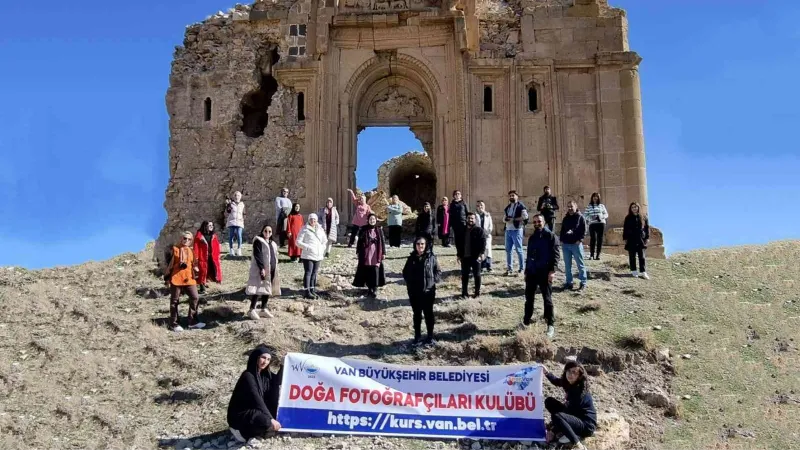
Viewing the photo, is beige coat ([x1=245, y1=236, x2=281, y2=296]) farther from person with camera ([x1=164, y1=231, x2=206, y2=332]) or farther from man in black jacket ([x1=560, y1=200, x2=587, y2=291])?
man in black jacket ([x1=560, y1=200, x2=587, y2=291])

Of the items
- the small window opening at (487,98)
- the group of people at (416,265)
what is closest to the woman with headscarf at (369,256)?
the group of people at (416,265)

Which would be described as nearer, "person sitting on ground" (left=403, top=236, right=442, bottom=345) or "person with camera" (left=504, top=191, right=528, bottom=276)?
"person sitting on ground" (left=403, top=236, right=442, bottom=345)

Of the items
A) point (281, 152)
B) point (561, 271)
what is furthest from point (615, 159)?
point (281, 152)

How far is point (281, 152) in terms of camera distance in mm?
20203

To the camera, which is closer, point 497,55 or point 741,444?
point 741,444

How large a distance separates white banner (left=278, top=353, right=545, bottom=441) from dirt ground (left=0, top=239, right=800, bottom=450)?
0.59ft

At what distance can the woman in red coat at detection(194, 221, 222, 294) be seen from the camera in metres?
13.1

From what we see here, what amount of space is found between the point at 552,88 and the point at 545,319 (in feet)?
33.6

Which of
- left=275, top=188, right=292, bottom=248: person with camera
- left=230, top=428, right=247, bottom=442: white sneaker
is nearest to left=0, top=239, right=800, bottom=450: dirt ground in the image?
left=230, top=428, right=247, bottom=442: white sneaker

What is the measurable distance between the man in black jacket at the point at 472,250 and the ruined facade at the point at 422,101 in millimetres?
6830

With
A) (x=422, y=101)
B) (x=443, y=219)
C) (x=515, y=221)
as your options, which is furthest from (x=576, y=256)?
(x=422, y=101)

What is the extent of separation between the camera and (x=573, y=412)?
26.5ft

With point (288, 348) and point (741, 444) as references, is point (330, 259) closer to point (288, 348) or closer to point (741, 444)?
point (288, 348)

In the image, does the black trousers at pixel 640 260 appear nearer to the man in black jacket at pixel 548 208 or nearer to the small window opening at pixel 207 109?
the man in black jacket at pixel 548 208
